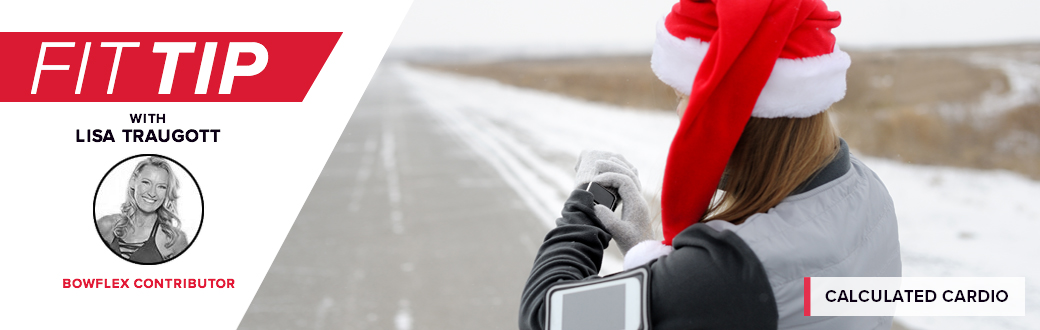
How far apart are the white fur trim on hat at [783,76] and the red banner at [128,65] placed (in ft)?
12.6

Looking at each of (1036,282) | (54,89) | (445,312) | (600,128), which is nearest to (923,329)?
(1036,282)

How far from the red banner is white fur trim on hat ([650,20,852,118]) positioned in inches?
152

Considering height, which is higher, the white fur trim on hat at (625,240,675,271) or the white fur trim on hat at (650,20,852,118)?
the white fur trim on hat at (650,20,852,118)

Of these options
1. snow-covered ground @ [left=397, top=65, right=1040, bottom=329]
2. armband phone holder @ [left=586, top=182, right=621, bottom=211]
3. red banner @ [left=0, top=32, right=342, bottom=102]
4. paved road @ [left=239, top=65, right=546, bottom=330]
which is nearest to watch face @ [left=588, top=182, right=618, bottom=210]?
armband phone holder @ [left=586, top=182, right=621, bottom=211]

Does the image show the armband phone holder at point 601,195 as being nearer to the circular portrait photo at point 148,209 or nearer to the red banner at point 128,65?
the circular portrait photo at point 148,209

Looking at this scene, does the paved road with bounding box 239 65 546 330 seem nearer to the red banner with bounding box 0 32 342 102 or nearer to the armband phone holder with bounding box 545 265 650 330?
the red banner with bounding box 0 32 342 102

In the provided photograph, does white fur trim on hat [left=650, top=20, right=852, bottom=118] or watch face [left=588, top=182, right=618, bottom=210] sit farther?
watch face [left=588, top=182, right=618, bottom=210]

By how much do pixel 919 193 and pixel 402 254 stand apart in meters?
4.35

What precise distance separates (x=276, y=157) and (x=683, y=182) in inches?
209

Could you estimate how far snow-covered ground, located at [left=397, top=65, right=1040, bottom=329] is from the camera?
12.8 feet

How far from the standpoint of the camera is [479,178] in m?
7.35

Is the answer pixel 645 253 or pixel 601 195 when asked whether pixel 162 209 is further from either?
pixel 645 253

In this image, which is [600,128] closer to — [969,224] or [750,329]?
[969,224]

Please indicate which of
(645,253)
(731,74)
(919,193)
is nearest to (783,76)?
(731,74)
